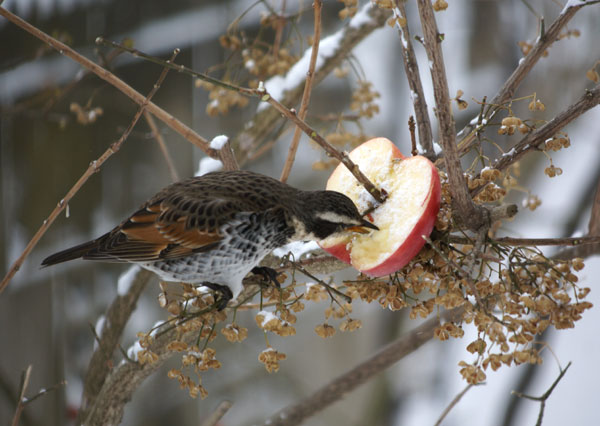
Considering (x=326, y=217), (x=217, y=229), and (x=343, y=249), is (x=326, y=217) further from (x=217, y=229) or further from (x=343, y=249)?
(x=217, y=229)

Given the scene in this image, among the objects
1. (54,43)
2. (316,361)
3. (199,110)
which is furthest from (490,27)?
(54,43)

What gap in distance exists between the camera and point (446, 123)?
2.84ft

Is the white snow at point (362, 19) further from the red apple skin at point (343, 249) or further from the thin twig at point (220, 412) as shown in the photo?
the thin twig at point (220, 412)

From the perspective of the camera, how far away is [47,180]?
6.63 feet

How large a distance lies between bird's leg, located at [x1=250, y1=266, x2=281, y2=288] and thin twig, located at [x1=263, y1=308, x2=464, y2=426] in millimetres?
497

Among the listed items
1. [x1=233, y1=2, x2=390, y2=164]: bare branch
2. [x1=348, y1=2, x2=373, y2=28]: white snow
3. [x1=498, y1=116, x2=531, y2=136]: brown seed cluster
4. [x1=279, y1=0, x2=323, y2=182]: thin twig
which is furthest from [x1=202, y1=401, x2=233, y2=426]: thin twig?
[x1=348, y1=2, x2=373, y2=28]: white snow

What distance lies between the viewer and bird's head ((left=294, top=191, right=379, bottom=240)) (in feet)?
3.59

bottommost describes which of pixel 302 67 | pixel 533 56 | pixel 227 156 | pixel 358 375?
pixel 358 375

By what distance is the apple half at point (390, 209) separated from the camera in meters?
0.99

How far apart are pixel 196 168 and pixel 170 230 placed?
4.82ft

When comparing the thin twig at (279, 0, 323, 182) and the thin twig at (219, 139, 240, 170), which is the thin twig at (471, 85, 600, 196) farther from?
the thin twig at (219, 139, 240, 170)

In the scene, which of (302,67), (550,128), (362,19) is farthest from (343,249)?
(362,19)

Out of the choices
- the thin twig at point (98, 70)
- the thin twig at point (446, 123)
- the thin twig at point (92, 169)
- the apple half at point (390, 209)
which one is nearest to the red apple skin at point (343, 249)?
the apple half at point (390, 209)

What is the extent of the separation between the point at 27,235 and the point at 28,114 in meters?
0.41
